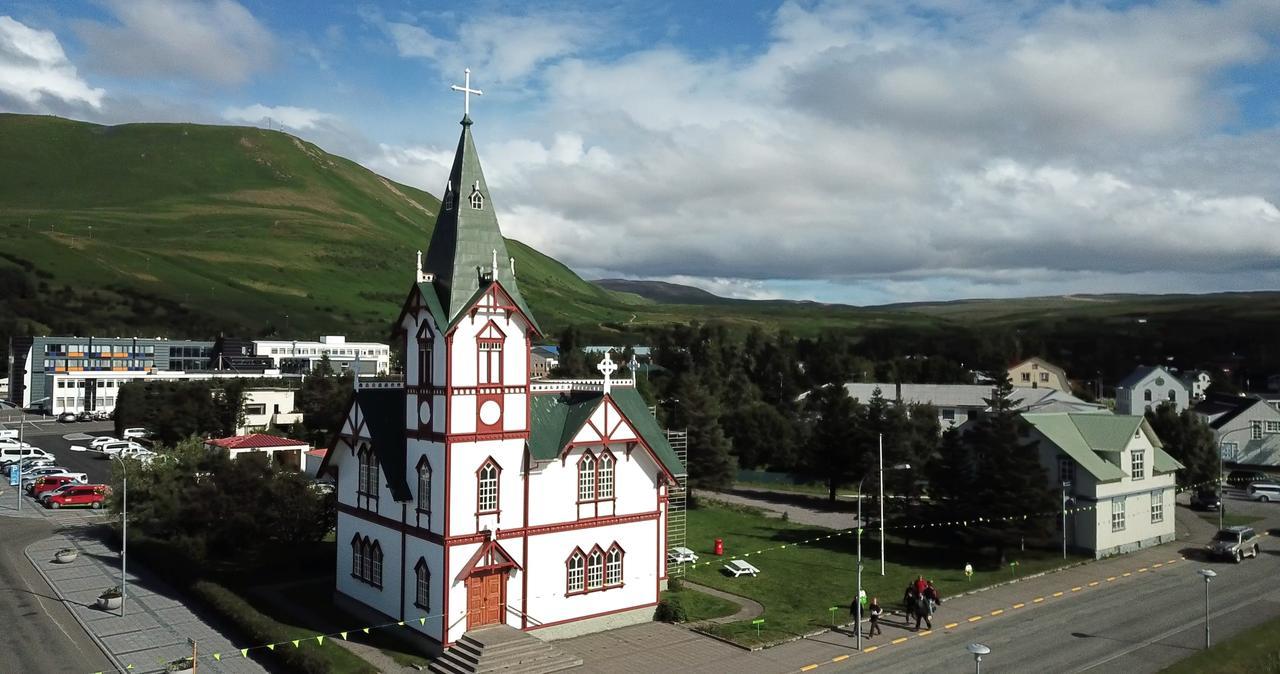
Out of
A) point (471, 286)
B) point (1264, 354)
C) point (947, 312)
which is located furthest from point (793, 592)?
point (947, 312)

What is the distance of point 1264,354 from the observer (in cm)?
11231

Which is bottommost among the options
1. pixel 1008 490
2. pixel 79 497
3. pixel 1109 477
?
pixel 79 497

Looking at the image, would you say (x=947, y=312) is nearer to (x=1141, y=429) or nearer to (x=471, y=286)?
(x=1141, y=429)

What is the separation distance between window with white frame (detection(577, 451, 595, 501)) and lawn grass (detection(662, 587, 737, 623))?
5711 millimetres

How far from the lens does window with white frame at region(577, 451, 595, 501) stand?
34625mm

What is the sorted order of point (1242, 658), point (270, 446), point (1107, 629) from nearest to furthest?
point (1242, 658) → point (1107, 629) → point (270, 446)

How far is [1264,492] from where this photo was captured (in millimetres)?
66062

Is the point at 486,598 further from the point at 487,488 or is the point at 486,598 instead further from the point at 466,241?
the point at 466,241

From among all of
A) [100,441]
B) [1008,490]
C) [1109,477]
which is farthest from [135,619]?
[100,441]

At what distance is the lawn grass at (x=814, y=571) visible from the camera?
36.2m

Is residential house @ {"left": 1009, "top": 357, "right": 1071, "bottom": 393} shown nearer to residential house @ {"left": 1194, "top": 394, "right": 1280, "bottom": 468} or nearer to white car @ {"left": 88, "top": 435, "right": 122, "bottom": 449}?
residential house @ {"left": 1194, "top": 394, "right": 1280, "bottom": 468}

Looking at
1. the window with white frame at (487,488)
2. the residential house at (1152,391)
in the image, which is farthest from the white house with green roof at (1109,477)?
the residential house at (1152,391)

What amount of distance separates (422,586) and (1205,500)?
2175 inches

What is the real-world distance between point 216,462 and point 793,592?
93.2 ft
